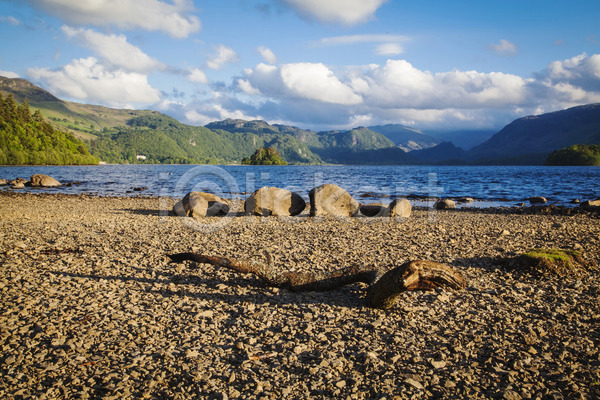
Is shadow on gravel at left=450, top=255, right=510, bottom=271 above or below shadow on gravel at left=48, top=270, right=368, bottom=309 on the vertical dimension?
above

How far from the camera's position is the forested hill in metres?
112

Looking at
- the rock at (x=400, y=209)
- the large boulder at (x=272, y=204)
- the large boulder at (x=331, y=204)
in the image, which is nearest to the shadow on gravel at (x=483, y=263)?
the rock at (x=400, y=209)

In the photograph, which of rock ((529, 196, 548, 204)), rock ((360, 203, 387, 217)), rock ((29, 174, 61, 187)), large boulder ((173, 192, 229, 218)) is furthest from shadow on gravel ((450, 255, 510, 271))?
rock ((29, 174, 61, 187))

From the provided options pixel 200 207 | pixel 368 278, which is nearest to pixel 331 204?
pixel 200 207

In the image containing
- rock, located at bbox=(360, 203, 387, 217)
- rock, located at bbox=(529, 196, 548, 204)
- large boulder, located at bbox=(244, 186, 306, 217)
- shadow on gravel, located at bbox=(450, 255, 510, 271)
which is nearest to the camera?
shadow on gravel, located at bbox=(450, 255, 510, 271)

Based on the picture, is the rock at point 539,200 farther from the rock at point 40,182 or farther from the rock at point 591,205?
the rock at point 40,182

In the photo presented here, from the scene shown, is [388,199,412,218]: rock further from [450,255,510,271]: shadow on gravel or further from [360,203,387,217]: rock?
[450,255,510,271]: shadow on gravel

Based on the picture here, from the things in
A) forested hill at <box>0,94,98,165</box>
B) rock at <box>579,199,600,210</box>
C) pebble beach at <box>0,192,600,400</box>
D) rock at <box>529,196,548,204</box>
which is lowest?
pebble beach at <box>0,192,600,400</box>

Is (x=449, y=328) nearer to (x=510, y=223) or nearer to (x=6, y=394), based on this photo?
(x=6, y=394)

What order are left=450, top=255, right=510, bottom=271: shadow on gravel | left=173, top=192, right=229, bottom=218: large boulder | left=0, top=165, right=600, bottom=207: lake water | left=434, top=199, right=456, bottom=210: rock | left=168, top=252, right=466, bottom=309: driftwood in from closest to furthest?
left=168, top=252, right=466, bottom=309: driftwood → left=450, top=255, right=510, bottom=271: shadow on gravel → left=173, top=192, right=229, bottom=218: large boulder → left=434, top=199, right=456, bottom=210: rock → left=0, top=165, right=600, bottom=207: lake water

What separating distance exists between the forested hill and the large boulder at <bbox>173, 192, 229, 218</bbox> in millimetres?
120936

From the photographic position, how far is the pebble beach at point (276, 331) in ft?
15.7

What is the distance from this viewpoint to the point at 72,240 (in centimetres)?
1257

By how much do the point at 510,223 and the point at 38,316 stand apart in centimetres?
2064
